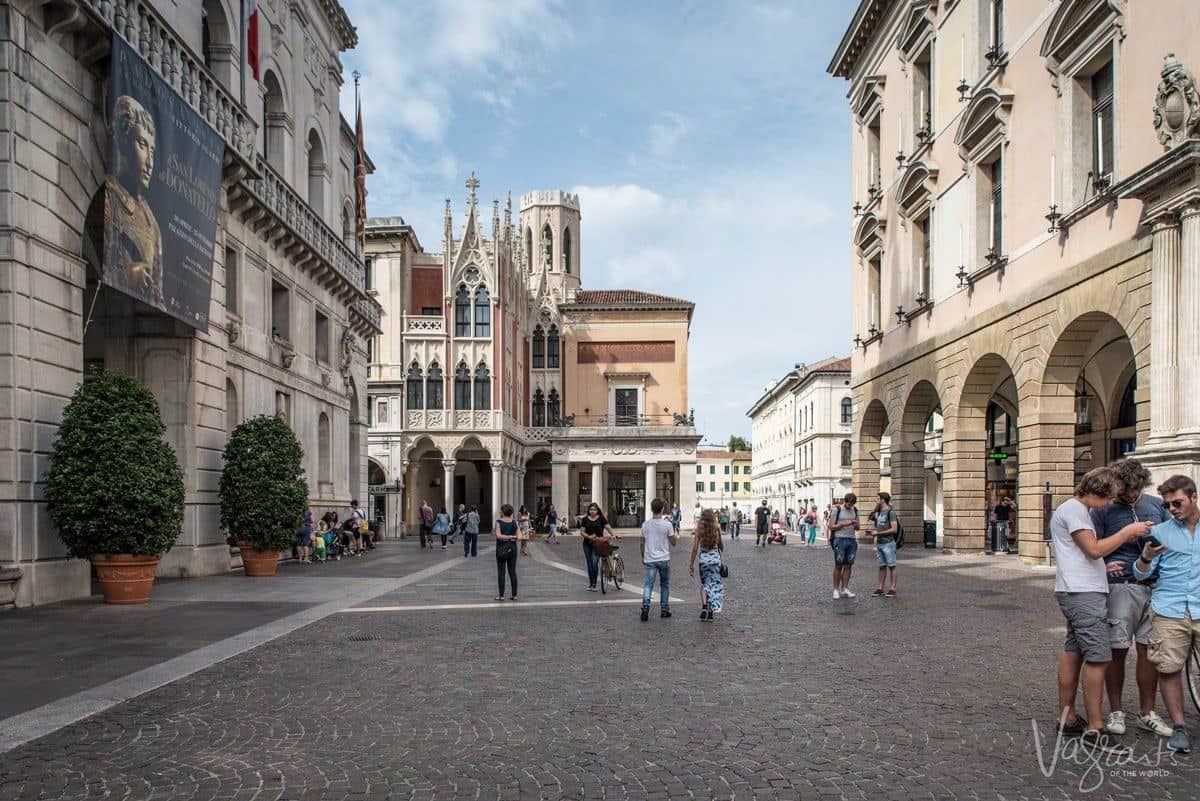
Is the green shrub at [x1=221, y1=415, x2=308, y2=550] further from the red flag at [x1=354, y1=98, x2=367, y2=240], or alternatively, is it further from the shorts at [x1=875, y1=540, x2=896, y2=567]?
the red flag at [x1=354, y1=98, x2=367, y2=240]

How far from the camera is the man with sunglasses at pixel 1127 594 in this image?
6.55 m

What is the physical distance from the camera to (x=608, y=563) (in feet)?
59.0

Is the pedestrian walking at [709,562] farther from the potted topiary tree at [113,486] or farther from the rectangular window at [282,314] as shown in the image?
the rectangular window at [282,314]

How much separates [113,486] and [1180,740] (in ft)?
42.0


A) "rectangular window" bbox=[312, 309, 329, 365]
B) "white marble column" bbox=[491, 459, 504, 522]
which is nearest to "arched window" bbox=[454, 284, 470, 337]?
"white marble column" bbox=[491, 459, 504, 522]

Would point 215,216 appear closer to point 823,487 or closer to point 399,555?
point 399,555

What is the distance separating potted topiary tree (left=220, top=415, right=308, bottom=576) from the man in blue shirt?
16.6m

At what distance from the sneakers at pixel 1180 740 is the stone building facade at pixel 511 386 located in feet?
155

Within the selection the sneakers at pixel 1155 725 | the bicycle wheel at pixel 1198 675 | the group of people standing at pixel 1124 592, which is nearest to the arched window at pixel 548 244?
the bicycle wheel at pixel 1198 675

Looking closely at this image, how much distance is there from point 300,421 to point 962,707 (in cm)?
2298

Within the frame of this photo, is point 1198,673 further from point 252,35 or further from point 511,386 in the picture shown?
point 511,386

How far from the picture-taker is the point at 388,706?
7672mm

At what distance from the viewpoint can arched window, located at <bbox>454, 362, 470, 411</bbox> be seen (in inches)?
2164

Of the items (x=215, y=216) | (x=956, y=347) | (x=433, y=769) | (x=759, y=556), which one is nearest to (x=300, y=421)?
(x=215, y=216)
